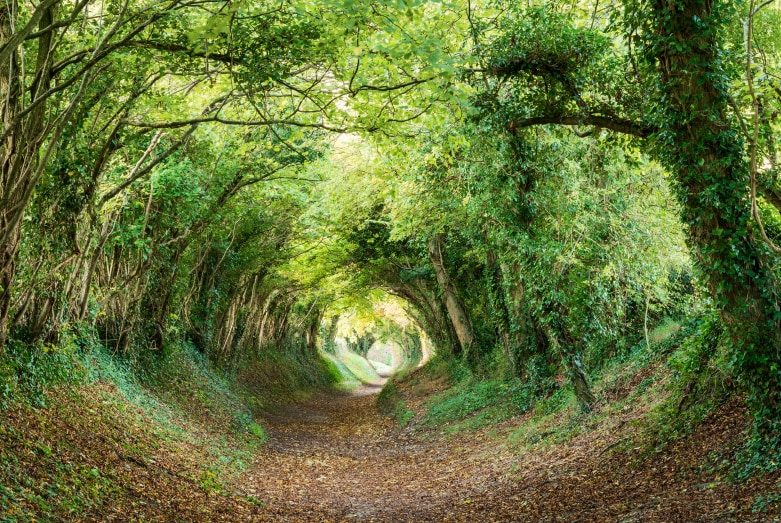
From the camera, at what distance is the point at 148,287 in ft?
49.1

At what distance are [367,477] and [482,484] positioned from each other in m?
2.86

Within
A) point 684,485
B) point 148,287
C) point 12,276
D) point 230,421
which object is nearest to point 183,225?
point 148,287

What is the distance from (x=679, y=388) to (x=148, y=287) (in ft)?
36.6

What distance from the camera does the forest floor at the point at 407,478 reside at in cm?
671

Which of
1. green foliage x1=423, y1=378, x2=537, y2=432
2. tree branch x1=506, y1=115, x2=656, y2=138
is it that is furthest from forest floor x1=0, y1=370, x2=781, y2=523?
tree branch x1=506, y1=115, x2=656, y2=138

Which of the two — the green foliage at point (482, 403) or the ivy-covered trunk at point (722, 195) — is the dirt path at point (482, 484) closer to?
the ivy-covered trunk at point (722, 195)

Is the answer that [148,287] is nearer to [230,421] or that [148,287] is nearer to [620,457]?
[230,421]

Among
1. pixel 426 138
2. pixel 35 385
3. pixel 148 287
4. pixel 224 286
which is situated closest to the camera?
pixel 35 385

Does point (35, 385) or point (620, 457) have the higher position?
point (35, 385)

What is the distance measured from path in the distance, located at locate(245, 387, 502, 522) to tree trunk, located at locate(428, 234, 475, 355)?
17.1 feet

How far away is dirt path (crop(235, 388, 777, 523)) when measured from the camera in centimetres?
680

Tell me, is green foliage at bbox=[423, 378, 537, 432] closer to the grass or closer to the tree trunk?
the tree trunk

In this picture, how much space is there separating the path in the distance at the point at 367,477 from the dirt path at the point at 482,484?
0.02 meters

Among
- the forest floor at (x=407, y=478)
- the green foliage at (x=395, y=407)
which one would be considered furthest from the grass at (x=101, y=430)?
the green foliage at (x=395, y=407)
